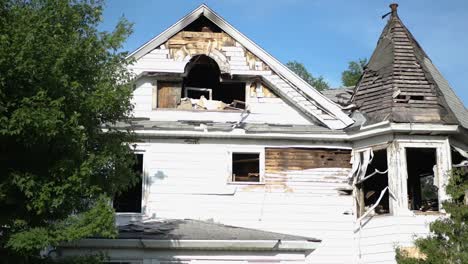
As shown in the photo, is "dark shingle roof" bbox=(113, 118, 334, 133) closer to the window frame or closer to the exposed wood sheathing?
the window frame

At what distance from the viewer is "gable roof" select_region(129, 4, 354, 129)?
16.5m

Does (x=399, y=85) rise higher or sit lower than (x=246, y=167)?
higher

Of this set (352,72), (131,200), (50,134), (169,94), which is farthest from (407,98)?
(352,72)

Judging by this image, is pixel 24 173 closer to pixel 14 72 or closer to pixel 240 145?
pixel 14 72

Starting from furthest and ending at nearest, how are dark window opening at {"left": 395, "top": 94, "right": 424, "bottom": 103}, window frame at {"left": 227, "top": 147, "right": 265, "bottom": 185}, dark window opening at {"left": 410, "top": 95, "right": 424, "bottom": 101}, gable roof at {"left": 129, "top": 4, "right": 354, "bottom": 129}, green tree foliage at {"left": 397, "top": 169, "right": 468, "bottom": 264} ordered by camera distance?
gable roof at {"left": 129, "top": 4, "right": 354, "bottom": 129}, dark window opening at {"left": 410, "top": 95, "right": 424, "bottom": 101}, dark window opening at {"left": 395, "top": 94, "right": 424, "bottom": 103}, window frame at {"left": 227, "top": 147, "right": 265, "bottom": 185}, green tree foliage at {"left": 397, "top": 169, "right": 468, "bottom": 264}

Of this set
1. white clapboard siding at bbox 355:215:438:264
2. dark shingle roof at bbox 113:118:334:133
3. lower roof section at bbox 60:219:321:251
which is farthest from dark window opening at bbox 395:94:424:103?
lower roof section at bbox 60:219:321:251

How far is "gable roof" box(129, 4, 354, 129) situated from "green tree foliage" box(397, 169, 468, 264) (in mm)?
4735

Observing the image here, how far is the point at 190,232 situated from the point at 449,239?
219 inches

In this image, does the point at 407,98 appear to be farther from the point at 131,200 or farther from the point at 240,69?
the point at 131,200

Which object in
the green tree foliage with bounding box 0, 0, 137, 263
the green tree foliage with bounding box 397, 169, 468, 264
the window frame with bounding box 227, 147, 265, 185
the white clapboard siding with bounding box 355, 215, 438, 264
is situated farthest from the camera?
the window frame with bounding box 227, 147, 265, 185

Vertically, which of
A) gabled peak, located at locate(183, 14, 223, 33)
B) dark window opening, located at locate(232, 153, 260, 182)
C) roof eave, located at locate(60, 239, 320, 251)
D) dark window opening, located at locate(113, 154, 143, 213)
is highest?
gabled peak, located at locate(183, 14, 223, 33)

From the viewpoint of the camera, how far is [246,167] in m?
16.5

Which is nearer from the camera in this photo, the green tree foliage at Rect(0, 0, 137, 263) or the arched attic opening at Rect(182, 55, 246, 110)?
the green tree foliage at Rect(0, 0, 137, 263)

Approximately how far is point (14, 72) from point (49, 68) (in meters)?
0.53
